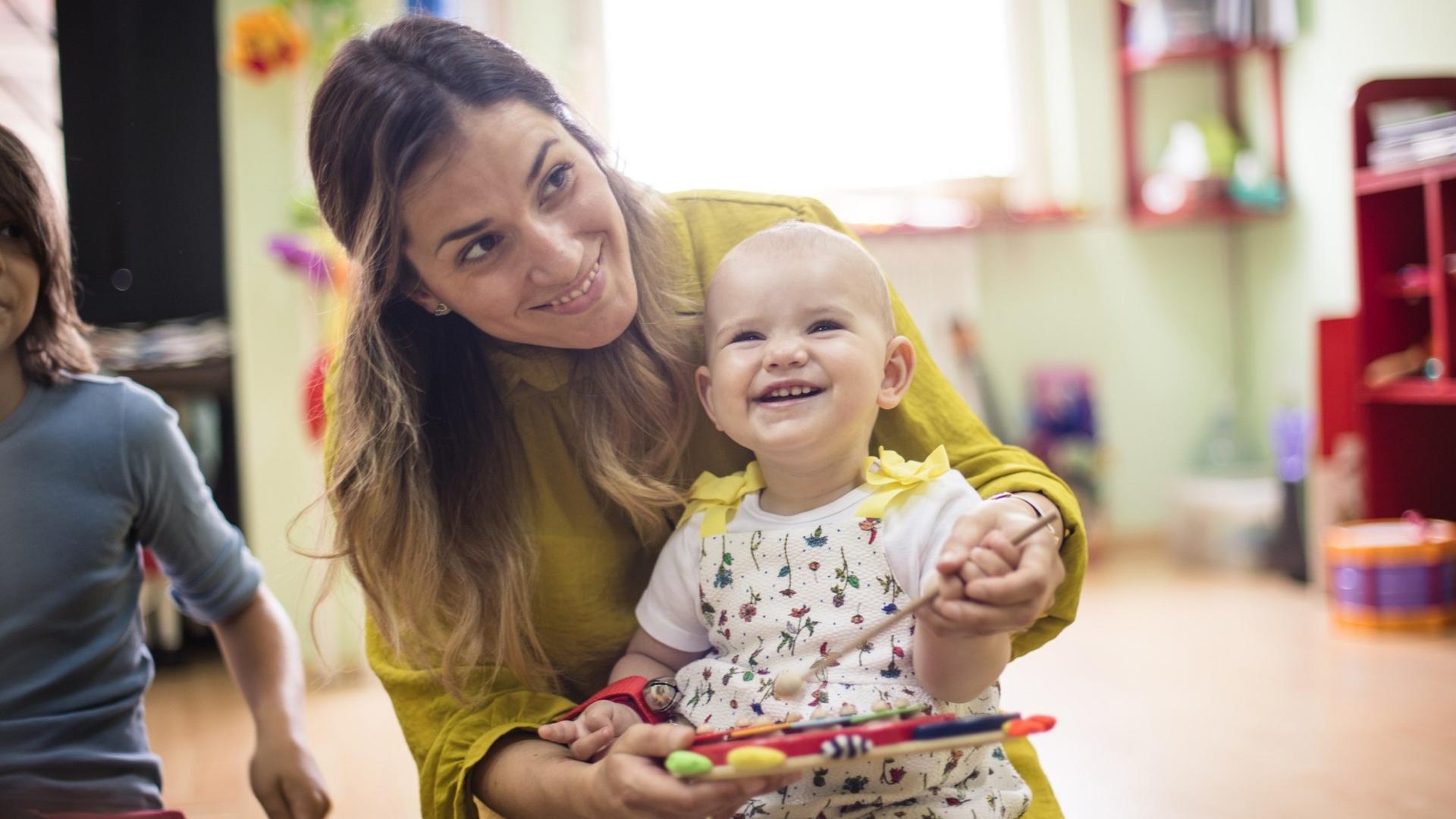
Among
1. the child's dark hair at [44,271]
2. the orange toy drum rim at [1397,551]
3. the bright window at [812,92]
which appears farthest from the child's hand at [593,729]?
the bright window at [812,92]

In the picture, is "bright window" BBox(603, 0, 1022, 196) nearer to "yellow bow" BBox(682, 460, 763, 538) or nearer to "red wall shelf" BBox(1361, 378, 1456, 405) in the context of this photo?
"red wall shelf" BBox(1361, 378, 1456, 405)

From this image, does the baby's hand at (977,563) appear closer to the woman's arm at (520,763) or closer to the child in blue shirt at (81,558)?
the woman's arm at (520,763)

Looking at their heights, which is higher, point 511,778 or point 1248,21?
point 1248,21

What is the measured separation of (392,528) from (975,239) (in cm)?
337

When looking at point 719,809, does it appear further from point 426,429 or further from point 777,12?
point 777,12

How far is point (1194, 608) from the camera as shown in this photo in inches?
130

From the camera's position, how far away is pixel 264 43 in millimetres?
3062

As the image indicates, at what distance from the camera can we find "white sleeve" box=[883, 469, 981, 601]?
0.97 metres

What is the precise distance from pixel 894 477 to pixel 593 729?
32cm

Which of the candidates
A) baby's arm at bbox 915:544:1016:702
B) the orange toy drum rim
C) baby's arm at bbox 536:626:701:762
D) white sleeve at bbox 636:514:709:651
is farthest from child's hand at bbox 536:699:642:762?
the orange toy drum rim

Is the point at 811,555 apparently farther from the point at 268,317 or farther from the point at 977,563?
the point at 268,317

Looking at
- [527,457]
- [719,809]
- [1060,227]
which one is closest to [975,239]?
[1060,227]

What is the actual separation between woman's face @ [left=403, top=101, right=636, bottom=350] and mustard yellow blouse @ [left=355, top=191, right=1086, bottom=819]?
0.09 m

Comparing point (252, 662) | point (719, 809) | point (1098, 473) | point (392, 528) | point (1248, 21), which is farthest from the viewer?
point (1098, 473)
